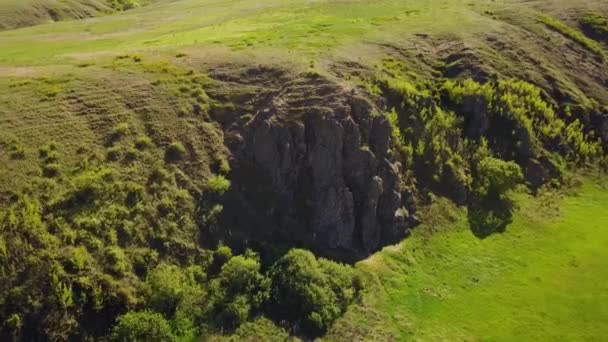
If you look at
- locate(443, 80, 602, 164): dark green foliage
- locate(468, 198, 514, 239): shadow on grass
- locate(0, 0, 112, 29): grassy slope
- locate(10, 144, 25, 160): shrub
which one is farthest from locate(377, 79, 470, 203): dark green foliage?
locate(0, 0, 112, 29): grassy slope

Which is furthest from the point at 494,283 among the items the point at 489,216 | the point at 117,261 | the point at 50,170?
the point at 50,170

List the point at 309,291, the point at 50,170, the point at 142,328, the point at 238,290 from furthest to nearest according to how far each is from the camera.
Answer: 1. the point at 309,291
2. the point at 50,170
3. the point at 238,290
4. the point at 142,328

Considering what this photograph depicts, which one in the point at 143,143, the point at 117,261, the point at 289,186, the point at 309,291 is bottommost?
the point at 309,291

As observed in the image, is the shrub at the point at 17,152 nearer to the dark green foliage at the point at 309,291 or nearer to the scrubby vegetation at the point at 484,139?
the dark green foliage at the point at 309,291

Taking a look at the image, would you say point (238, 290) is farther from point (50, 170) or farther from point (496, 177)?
point (496, 177)

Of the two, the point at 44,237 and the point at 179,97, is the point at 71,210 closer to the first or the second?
the point at 44,237

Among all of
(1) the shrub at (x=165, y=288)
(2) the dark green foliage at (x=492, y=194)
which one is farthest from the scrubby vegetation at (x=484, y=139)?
(1) the shrub at (x=165, y=288)

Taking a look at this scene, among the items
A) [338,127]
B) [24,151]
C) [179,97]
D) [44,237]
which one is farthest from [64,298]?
[338,127]
